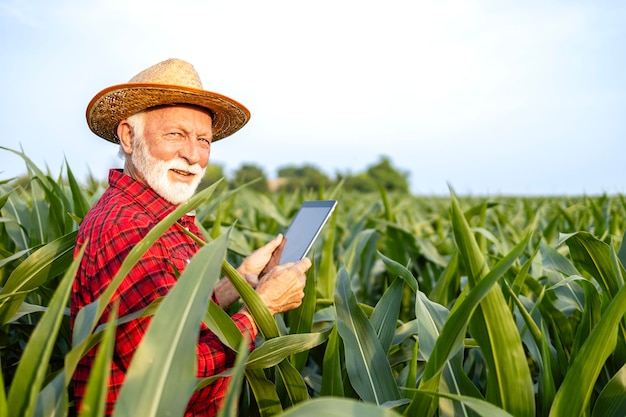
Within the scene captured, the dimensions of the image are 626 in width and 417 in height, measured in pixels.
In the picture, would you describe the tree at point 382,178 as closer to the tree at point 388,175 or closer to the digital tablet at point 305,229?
the tree at point 388,175

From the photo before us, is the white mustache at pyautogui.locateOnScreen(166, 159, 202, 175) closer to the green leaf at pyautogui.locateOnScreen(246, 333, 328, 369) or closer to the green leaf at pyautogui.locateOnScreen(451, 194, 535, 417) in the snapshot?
the green leaf at pyautogui.locateOnScreen(246, 333, 328, 369)

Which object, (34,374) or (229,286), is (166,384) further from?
(229,286)

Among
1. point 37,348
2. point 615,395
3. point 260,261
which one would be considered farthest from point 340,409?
point 260,261

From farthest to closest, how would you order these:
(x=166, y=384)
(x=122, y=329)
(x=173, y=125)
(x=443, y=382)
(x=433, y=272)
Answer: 1. (x=433, y=272)
2. (x=173, y=125)
3. (x=122, y=329)
4. (x=443, y=382)
5. (x=166, y=384)

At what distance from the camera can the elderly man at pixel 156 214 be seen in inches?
47.2

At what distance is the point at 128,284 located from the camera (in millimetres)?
1190

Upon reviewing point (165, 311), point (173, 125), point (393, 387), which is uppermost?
point (173, 125)

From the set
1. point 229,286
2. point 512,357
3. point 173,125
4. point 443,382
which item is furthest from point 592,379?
point 173,125

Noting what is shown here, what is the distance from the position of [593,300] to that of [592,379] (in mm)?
443

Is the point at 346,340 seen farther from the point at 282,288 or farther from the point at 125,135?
the point at 125,135

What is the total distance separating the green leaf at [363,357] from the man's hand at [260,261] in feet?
1.45

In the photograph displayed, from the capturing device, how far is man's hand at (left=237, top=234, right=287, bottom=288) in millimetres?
1637

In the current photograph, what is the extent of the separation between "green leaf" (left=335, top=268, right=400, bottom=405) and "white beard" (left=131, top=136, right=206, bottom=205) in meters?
0.55

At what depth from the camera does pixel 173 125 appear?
1.58m
